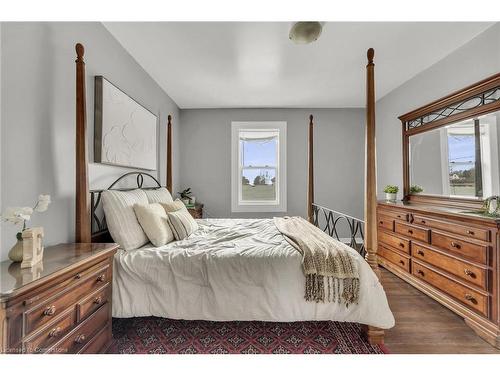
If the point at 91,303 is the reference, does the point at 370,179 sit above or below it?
above

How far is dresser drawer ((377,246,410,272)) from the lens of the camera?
2613 mm

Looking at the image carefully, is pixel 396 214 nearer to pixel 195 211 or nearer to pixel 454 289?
pixel 454 289

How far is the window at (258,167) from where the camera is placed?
4.33 m

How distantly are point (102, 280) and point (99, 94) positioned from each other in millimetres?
1552

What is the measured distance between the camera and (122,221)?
1.75 metres

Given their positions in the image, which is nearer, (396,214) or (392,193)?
(396,214)

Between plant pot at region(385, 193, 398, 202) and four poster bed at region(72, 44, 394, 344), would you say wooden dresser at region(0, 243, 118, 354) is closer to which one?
four poster bed at region(72, 44, 394, 344)

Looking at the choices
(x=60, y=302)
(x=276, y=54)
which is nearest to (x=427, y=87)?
(x=276, y=54)

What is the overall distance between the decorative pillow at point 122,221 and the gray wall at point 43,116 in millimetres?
236

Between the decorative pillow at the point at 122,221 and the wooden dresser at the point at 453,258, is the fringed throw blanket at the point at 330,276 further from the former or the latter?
the decorative pillow at the point at 122,221

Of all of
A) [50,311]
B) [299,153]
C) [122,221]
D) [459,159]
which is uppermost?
[299,153]

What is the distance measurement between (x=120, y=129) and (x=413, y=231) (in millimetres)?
3283

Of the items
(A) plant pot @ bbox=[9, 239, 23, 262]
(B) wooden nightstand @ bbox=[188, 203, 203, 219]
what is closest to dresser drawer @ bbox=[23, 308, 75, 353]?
(A) plant pot @ bbox=[9, 239, 23, 262]
